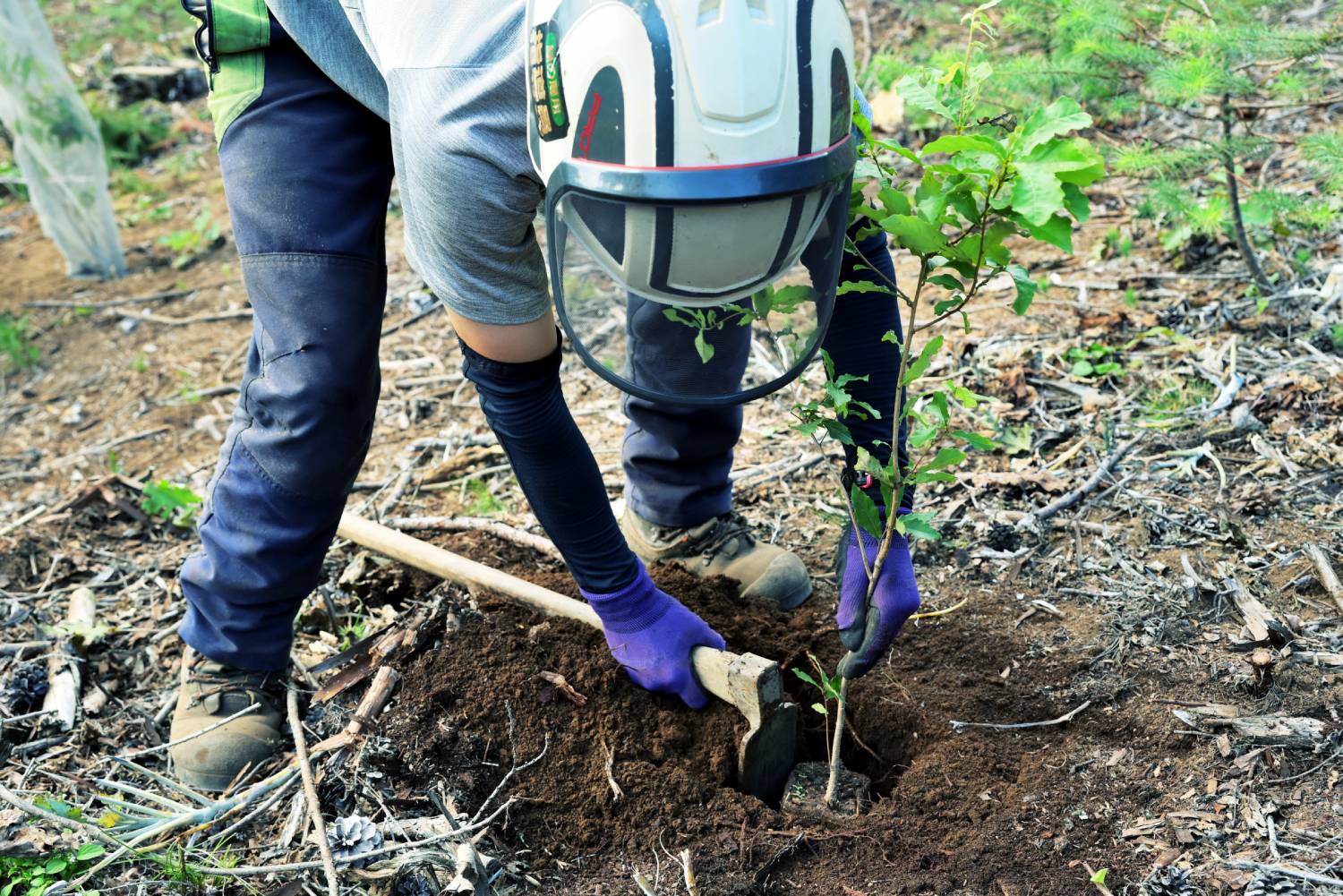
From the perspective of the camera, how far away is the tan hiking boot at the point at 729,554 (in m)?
2.91

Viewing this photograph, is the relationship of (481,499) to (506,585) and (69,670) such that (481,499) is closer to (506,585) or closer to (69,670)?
(506,585)

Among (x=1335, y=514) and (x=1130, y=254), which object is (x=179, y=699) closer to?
(x=1335, y=514)

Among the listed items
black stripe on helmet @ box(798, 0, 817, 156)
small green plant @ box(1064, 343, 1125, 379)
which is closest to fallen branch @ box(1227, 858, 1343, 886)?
black stripe on helmet @ box(798, 0, 817, 156)

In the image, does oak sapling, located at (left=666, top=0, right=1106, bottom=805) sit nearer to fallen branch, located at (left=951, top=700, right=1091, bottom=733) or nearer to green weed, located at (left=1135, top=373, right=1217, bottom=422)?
fallen branch, located at (left=951, top=700, right=1091, bottom=733)

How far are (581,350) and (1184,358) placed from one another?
2.48 meters

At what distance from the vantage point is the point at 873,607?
2.27 m

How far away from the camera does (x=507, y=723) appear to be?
245cm

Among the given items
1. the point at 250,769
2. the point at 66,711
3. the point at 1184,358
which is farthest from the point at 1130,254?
the point at 66,711

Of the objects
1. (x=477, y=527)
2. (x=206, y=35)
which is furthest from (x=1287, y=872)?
(x=206, y=35)

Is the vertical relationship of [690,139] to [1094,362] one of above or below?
above

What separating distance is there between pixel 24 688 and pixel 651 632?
169 centimetres

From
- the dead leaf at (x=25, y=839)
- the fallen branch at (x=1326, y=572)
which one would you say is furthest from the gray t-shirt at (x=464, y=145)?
the fallen branch at (x=1326, y=572)

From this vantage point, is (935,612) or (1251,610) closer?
(1251,610)

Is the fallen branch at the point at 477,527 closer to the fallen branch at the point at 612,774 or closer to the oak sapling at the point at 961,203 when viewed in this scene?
the fallen branch at the point at 612,774
